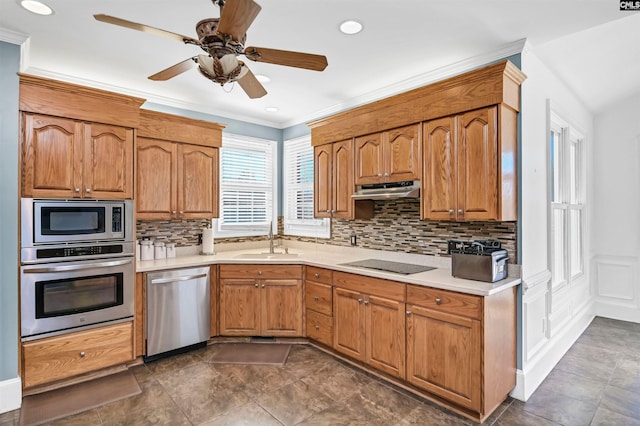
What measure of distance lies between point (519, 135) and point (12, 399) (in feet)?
13.7

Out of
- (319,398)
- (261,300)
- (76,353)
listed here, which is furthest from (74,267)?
(319,398)

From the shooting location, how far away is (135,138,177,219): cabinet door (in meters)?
3.46

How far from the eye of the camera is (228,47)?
5.81 feet

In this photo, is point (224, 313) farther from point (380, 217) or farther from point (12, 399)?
point (380, 217)

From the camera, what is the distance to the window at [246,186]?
452cm

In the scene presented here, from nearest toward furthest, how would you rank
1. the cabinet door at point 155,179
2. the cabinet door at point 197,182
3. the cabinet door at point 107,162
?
the cabinet door at point 107,162 → the cabinet door at point 155,179 → the cabinet door at point 197,182

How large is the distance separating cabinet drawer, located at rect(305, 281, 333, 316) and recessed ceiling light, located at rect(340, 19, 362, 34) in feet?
7.23

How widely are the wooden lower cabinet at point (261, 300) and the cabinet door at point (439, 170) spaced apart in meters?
1.53

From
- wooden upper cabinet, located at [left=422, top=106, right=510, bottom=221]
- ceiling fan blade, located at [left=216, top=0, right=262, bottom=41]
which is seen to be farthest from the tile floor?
ceiling fan blade, located at [left=216, top=0, right=262, bottom=41]

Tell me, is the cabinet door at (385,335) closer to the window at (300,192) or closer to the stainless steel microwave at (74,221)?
the window at (300,192)

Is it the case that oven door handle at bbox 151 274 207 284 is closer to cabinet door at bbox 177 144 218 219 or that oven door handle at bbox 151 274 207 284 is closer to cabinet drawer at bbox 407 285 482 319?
cabinet door at bbox 177 144 218 219

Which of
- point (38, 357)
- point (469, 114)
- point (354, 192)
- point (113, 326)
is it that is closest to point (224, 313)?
point (113, 326)

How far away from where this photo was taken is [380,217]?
3758mm

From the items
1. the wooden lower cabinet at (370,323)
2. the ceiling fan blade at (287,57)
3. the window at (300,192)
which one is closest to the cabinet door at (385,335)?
the wooden lower cabinet at (370,323)
